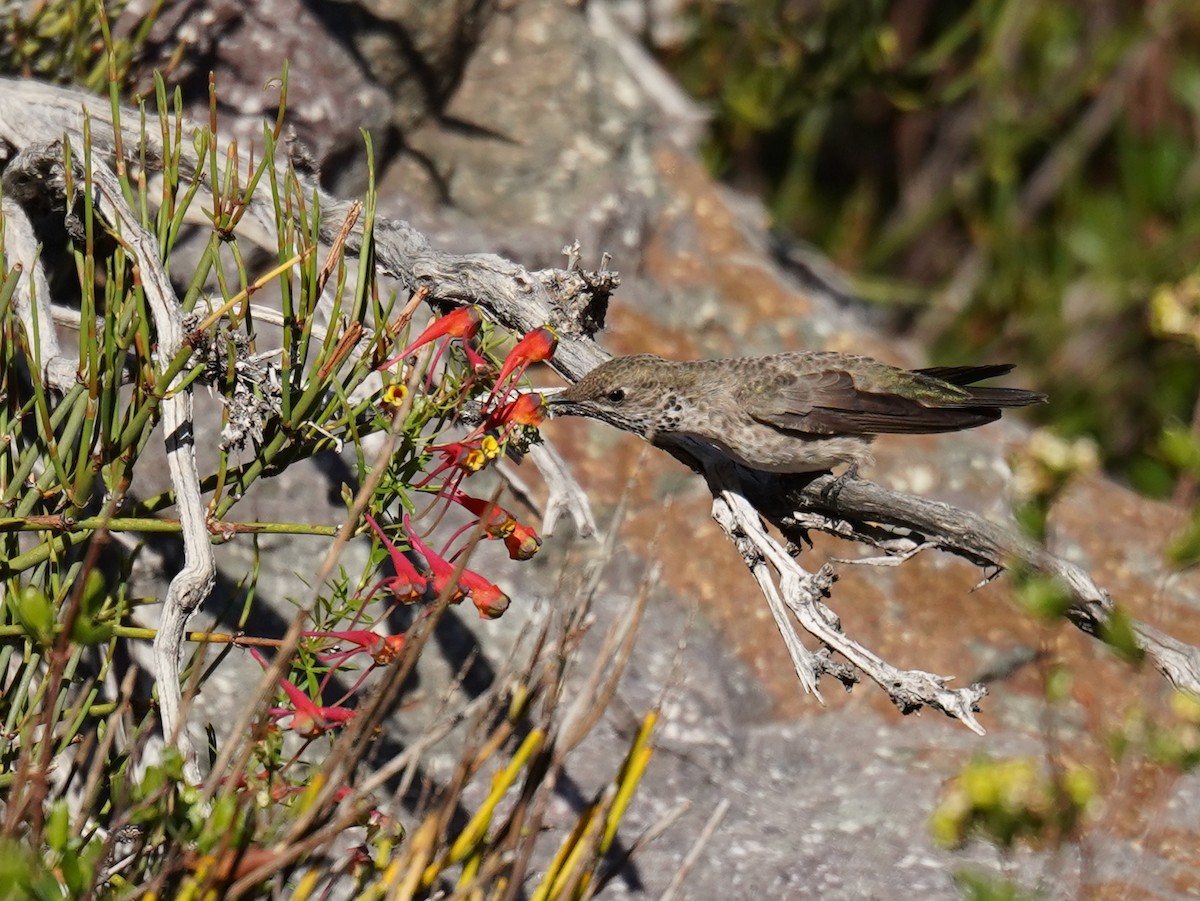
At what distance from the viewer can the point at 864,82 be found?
19.7ft

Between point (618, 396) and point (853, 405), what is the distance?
30.3 inches

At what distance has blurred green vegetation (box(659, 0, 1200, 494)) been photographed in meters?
7.64

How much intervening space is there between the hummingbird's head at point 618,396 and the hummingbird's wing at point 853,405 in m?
0.32

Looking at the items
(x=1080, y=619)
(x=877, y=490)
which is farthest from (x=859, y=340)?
(x=1080, y=619)

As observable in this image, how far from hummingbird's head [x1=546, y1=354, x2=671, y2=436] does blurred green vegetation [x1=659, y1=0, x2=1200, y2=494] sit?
14.2ft

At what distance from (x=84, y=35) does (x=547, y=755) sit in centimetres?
290

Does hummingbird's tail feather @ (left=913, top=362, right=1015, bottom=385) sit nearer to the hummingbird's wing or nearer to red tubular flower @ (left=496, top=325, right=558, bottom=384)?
the hummingbird's wing

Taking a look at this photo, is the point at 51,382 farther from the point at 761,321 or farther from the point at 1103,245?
the point at 1103,245

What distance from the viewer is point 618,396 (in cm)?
318

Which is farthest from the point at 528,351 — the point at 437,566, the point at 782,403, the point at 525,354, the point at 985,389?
the point at 985,389

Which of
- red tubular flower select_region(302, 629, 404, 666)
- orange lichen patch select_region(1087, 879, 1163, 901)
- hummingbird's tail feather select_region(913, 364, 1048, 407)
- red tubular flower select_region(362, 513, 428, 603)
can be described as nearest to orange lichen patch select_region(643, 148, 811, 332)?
hummingbird's tail feather select_region(913, 364, 1048, 407)

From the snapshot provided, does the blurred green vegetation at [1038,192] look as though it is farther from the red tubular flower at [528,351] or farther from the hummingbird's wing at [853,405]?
the red tubular flower at [528,351]

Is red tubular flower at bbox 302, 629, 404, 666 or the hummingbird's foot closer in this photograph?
red tubular flower at bbox 302, 629, 404, 666

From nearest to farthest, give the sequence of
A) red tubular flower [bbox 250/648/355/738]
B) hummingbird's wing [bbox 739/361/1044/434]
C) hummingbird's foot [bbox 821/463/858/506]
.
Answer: red tubular flower [bbox 250/648/355/738] → hummingbird's foot [bbox 821/463/858/506] → hummingbird's wing [bbox 739/361/1044/434]
